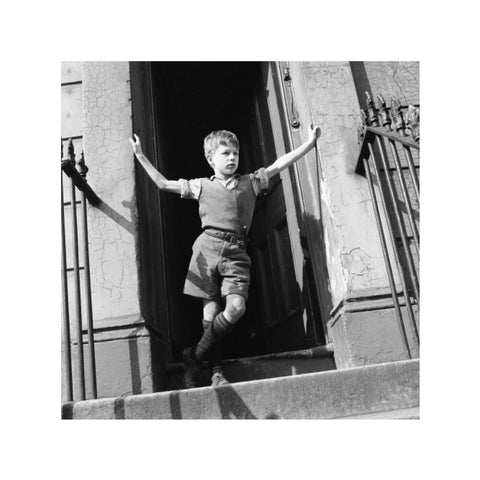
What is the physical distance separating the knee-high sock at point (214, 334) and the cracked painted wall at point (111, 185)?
1.53 ft

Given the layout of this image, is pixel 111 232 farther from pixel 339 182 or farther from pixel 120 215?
pixel 339 182


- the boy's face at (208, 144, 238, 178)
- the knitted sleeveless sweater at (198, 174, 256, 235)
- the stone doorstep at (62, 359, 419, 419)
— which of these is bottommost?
the stone doorstep at (62, 359, 419, 419)

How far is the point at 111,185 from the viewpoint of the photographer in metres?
3.09

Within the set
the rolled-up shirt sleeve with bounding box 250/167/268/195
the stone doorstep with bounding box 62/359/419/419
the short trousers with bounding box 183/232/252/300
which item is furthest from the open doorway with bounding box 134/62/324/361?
the stone doorstep with bounding box 62/359/419/419

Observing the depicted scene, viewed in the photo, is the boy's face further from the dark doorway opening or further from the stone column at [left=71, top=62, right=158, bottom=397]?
the dark doorway opening

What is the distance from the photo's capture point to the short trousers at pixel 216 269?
2.71 metres

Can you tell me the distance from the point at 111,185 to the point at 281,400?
1670mm

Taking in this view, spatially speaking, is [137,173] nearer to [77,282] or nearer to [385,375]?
[77,282]

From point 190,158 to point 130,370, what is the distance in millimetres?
4664

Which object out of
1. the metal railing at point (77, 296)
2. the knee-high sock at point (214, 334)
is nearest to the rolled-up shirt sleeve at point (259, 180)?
the knee-high sock at point (214, 334)

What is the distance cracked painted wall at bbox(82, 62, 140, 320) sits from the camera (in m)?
2.87

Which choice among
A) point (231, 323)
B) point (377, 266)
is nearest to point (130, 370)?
point (231, 323)

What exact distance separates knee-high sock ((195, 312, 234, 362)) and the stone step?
42 centimetres

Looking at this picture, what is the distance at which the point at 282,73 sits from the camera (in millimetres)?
3668
